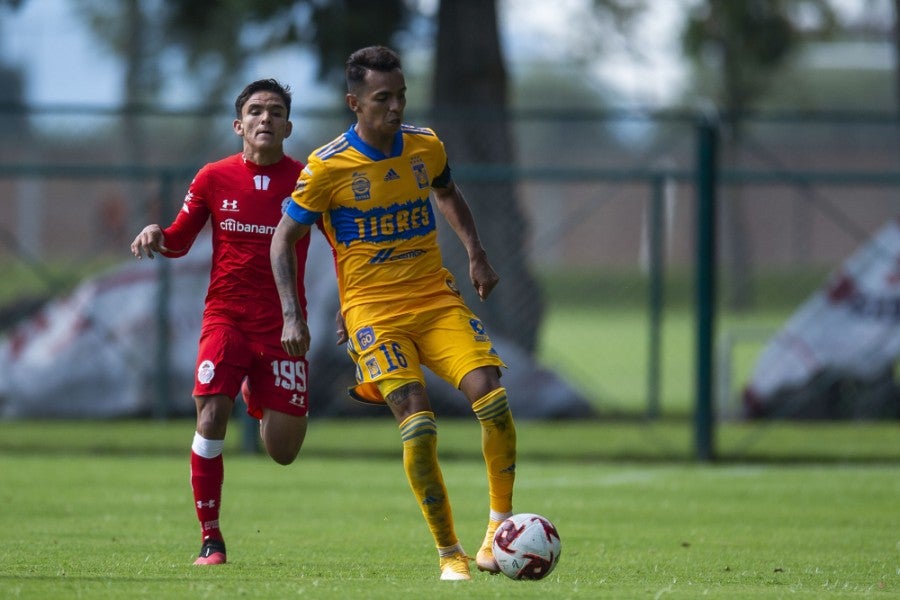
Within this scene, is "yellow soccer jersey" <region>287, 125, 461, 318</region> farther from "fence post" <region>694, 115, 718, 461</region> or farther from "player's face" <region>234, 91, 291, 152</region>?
"fence post" <region>694, 115, 718, 461</region>

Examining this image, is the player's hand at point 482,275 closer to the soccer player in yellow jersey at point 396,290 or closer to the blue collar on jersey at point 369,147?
the soccer player in yellow jersey at point 396,290

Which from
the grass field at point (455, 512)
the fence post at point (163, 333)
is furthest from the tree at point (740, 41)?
the fence post at point (163, 333)

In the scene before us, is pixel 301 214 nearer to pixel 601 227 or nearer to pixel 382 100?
pixel 382 100

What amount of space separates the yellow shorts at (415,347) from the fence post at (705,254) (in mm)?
6125

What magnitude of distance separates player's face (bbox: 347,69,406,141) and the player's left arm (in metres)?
0.47

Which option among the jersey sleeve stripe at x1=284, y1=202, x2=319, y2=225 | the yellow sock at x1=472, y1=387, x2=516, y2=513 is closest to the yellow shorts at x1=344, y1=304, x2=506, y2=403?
the yellow sock at x1=472, y1=387, x2=516, y2=513

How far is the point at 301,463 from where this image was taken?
12.6m

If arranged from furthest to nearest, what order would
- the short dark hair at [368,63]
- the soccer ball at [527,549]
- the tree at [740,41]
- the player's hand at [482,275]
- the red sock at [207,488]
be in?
the tree at [740,41] < the red sock at [207,488] < the player's hand at [482,275] < the short dark hair at [368,63] < the soccer ball at [527,549]

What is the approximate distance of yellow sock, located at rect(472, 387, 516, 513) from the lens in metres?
6.59

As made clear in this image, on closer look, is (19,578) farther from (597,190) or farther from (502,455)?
(597,190)

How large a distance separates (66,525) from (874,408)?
978cm

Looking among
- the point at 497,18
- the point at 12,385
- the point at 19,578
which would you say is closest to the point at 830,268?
the point at 497,18

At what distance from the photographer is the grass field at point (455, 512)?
636 centimetres

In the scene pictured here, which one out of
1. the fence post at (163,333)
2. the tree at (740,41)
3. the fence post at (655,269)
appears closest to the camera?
the fence post at (655,269)
